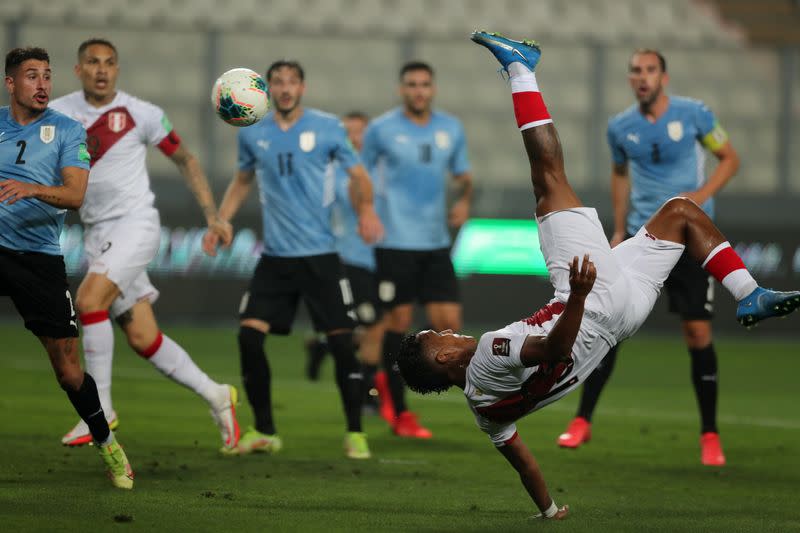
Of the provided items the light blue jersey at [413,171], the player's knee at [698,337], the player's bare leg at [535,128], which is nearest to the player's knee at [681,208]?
the player's bare leg at [535,128]

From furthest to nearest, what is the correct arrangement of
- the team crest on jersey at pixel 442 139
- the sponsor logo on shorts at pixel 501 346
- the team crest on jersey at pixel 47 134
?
1. the team crest on jersey at pixel 442 139
2. the team crest on jersey at pixel 47 134
3. the sponsor logo on shorts at pixel 501 346

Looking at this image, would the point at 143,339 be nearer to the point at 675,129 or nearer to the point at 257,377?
the point at 257,377

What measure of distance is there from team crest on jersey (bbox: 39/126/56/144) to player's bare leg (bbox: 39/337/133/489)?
3.30ft

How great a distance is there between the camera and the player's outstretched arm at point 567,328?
5270 millimetres

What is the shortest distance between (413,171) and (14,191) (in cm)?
446

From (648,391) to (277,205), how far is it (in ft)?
17.7

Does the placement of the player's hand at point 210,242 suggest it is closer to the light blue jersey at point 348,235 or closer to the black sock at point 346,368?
the black sock at point 346,368

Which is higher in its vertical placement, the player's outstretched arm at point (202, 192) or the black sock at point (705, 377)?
the player's outstretched arm at point (202, 192)

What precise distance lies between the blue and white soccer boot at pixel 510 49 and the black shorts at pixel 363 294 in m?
4.36

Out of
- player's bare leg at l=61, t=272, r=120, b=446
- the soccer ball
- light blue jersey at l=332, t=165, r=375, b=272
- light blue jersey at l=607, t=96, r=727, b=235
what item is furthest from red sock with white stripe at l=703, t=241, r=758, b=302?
light blue jersey at l=332, t=165, r=375, b=272

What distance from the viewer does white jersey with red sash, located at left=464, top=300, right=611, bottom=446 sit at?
5812mm

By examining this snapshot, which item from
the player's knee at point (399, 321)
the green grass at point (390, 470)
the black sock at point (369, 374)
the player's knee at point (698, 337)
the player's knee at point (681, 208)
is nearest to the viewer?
the green grass at point (390, 470)

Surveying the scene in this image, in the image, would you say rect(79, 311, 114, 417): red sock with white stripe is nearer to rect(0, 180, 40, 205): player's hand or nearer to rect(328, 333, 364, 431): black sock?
rect(328, 333, 364, 431): black sock

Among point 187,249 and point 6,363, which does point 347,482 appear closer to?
point 6,363
